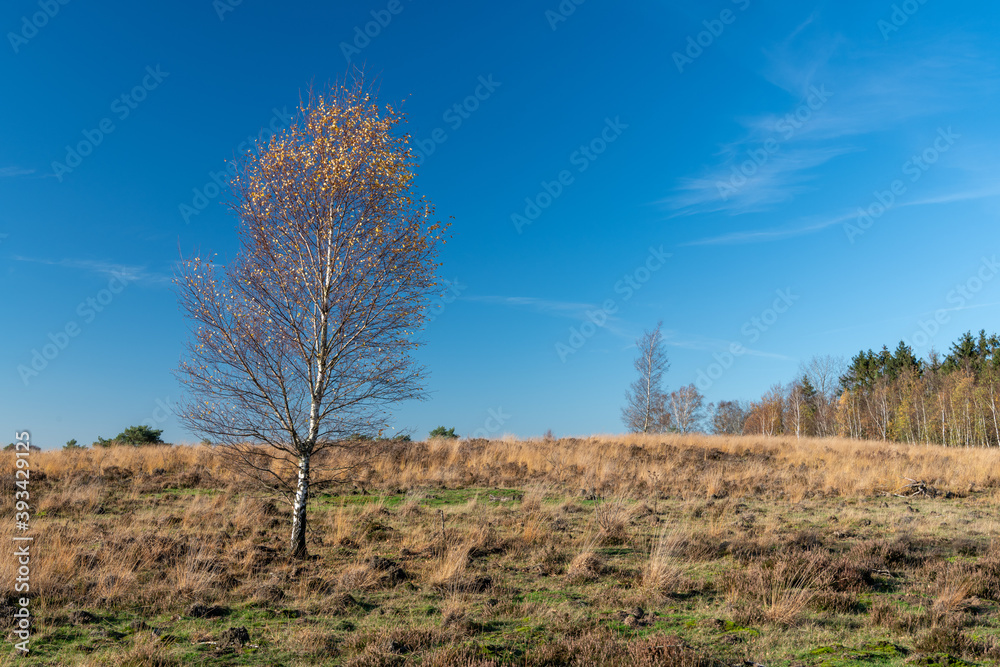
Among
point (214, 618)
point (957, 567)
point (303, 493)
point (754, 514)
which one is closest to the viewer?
point (214, 618)

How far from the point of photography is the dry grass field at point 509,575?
19.4 feet

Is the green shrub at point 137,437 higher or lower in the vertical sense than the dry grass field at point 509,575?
higher

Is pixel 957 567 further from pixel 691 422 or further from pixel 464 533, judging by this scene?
pixel 691 422

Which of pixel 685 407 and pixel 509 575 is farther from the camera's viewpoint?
pixel 685 407

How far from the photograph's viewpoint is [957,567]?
873 cm

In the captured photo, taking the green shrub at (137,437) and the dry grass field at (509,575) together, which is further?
the green shrub at (137,437)

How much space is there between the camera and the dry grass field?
5.91 metres

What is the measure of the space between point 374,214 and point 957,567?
11874mm

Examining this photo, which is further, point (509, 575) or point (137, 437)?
point (137, 437)

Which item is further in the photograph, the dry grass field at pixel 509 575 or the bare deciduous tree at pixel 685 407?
the bare deciduous tree at pixel 685 407

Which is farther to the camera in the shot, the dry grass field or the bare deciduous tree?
the bare deciduous tree

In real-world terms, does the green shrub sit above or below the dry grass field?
above

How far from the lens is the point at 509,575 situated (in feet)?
29.4

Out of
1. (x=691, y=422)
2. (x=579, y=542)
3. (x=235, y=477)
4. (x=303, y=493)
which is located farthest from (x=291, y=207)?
(x=691, y=422)
